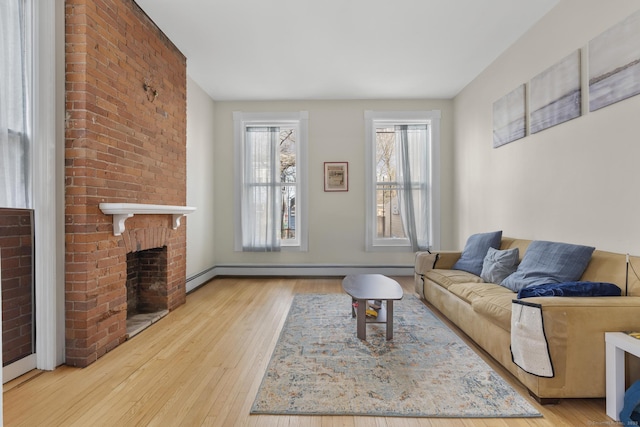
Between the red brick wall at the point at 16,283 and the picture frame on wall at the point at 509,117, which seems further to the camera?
the picture frame on wall at the point at 509,117

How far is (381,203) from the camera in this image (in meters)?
5.71

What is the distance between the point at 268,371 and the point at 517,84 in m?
3.78

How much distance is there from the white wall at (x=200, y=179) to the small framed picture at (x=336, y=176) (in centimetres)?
190

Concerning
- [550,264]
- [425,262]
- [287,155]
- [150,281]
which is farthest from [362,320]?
[287,155]

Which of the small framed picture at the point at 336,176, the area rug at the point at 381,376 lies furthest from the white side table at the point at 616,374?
the small framed picture at the point at 336,176

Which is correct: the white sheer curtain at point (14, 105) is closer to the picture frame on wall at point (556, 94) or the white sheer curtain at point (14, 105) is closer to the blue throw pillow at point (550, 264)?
the blue throw pillow at point (550, 264)

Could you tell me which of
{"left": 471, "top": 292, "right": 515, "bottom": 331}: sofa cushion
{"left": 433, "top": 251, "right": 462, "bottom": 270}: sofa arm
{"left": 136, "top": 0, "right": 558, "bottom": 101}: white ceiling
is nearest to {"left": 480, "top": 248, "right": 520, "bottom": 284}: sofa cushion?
{"left": 471, "top": 292, "right": 515, "bottom": 331}: sofa cushion

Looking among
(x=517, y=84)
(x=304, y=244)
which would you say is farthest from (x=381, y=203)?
(x=517, y=84)

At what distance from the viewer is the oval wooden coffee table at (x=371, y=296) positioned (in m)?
2.85

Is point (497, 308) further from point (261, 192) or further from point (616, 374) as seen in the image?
→ point (261, 192)

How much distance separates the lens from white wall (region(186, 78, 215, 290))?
4672 millimetres

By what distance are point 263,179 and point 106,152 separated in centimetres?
302

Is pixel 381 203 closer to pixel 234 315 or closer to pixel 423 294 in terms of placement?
pixel 423 294

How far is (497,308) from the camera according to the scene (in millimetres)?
2477
